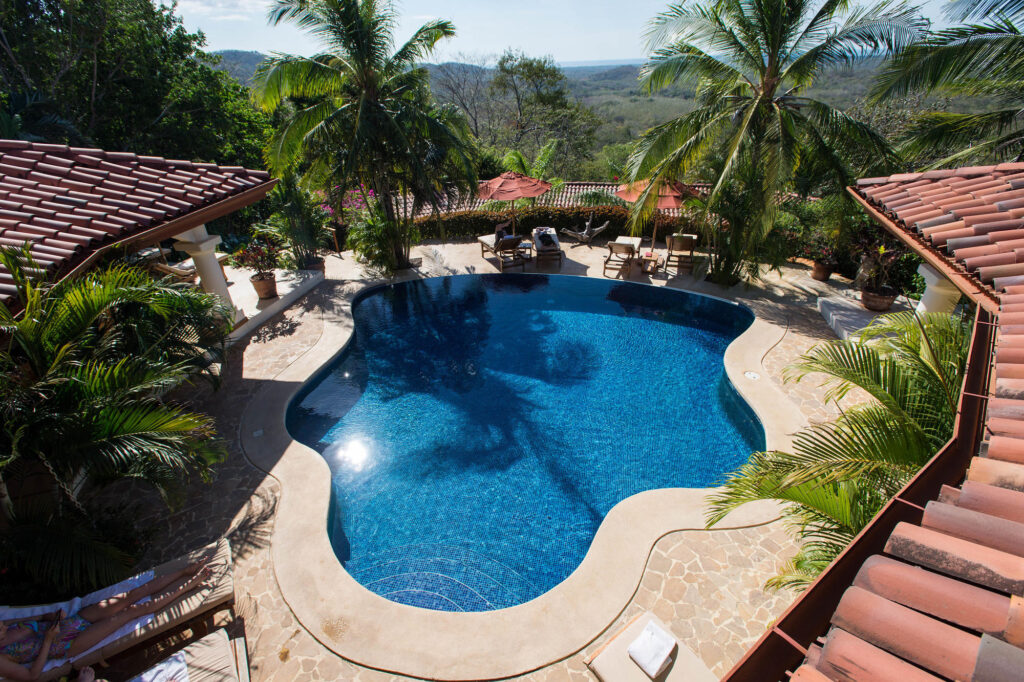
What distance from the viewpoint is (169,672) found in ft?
14.3

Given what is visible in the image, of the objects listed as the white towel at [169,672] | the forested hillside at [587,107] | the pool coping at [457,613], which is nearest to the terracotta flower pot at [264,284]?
the forested hillside at [587,107]

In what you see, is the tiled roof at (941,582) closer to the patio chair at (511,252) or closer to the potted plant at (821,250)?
the potted plant at (821,250)

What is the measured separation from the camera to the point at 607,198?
62.0ft

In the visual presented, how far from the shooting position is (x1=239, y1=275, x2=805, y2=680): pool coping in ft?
16.1

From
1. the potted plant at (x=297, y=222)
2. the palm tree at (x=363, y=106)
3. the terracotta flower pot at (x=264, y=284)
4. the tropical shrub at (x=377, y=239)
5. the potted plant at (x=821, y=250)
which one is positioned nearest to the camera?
the palm tree at (x=363, y=106)

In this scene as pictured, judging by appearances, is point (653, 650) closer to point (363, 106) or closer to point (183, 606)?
point (183, 606)

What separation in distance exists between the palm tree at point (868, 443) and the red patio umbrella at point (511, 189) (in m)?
12.4

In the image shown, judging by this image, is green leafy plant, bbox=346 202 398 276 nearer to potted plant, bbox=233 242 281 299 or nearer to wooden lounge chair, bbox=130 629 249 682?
potted plant, bbox=233 242 281 299

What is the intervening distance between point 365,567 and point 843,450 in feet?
19.4

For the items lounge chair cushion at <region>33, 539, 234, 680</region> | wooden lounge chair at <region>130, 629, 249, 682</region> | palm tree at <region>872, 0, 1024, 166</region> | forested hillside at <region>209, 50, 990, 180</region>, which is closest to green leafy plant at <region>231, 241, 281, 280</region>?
forested hillside at <region>209, 50, 990, 180</region>

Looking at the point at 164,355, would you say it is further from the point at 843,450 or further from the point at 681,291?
the point at 681,291

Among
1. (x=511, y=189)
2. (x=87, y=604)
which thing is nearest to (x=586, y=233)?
(x=511, y=189)

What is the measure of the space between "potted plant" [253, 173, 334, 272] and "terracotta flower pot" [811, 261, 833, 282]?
15.6m

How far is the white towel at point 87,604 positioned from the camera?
174 inches
